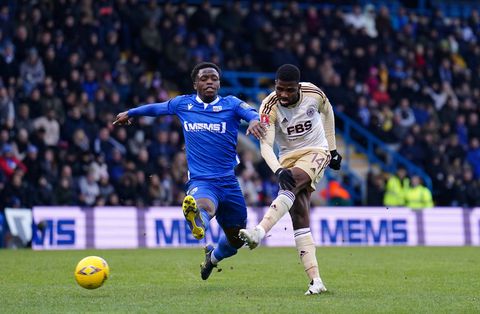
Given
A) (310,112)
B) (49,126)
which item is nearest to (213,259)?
(310,112)

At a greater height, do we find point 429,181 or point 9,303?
point 429,181

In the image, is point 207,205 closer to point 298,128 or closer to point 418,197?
point 298,128

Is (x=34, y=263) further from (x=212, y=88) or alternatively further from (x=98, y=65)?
(x=98, y=65)

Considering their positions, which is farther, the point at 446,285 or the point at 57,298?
the point at 446,285

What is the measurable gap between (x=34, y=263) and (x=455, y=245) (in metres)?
11.4

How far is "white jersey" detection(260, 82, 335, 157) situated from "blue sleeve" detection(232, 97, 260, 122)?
0.10m

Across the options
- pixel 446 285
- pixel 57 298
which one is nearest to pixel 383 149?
pixel 446 285

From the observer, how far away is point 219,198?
1217cm

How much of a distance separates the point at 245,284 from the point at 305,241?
64.5 inches

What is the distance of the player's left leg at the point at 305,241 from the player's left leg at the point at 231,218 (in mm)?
905

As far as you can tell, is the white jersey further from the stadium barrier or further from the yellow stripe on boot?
the stadium barrier

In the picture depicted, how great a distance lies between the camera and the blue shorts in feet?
39.4

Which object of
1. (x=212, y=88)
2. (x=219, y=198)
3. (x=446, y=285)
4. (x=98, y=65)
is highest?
(x=98, y=65)

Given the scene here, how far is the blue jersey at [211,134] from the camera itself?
12.3m
